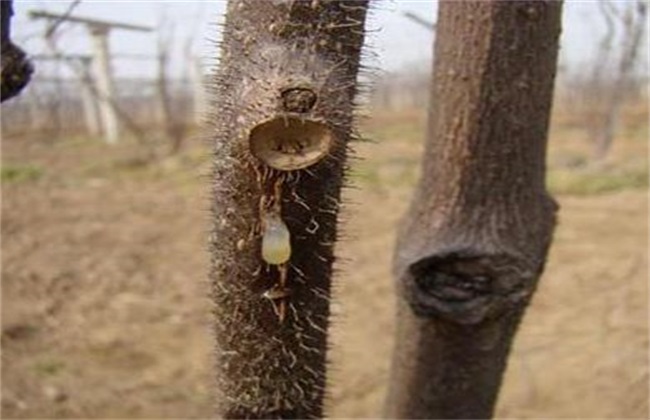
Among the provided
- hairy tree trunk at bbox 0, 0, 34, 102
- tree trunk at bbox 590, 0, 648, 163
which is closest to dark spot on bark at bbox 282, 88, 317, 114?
hairy tree trunk at bbox 0, 0, 34, 102

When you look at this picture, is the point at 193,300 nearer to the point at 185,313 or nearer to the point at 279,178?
the point at 185,313

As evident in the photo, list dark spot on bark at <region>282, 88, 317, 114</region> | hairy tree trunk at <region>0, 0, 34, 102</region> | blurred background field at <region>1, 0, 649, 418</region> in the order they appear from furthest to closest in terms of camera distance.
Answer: blurred background field at <region>1, 0, 649, 418</region> < hairy tree trunk at <region>0, 0, 34, 102</region> < dark spot on bark at <region>282, 88, 317, 114</region>

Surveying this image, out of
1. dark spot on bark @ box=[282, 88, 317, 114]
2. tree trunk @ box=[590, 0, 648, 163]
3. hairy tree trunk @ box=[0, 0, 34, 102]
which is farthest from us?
tree trunk @ box=[590, 0, 648, 163]

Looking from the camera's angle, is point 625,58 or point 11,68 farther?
point 625,58

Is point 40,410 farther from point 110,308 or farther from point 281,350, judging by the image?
point 281,350

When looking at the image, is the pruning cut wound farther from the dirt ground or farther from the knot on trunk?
the knot on trunk

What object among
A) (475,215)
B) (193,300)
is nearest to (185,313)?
(193,300)

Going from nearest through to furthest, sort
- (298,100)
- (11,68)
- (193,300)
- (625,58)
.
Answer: (298,100)
(11,68)
(193,300)
(625,58)
